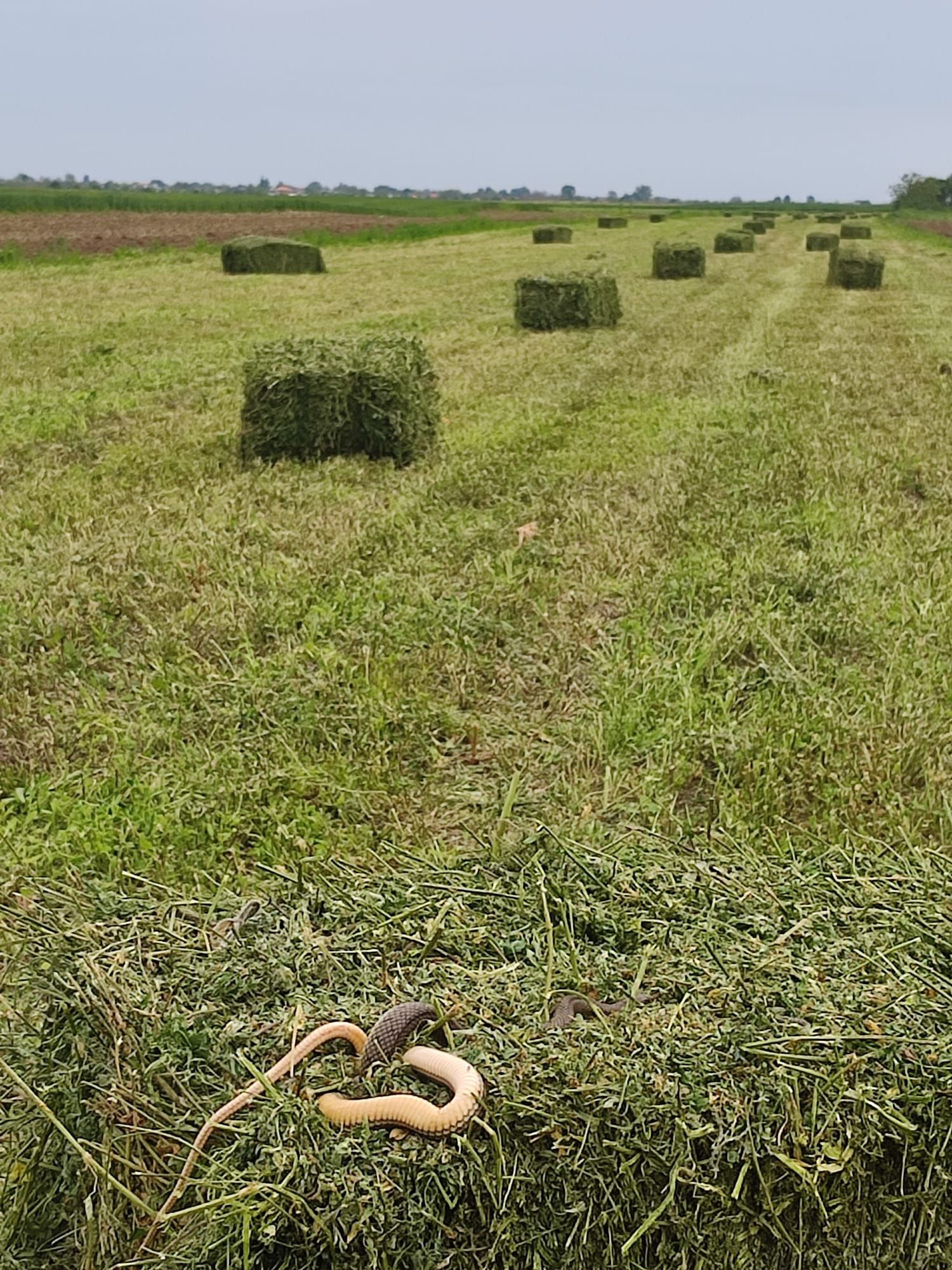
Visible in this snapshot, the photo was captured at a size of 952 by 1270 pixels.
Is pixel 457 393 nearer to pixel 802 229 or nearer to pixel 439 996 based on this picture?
pixel 439 996

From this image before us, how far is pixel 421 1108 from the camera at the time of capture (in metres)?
1.61


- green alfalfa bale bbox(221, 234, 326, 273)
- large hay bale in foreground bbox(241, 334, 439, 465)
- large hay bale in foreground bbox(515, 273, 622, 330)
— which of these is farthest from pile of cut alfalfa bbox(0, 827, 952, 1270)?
green alfalfa bale bbox(221, 234, 326, 273)

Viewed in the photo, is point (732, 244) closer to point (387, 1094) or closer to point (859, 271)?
point (859, 271)

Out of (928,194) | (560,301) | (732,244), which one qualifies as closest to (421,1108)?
(560,301)

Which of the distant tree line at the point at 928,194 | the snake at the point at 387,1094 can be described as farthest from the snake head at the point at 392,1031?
the distant tree line at the point at 928,194

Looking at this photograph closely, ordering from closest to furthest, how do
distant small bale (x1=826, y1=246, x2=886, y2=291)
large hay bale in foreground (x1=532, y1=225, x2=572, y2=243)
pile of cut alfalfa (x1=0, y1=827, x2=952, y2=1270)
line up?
1. pile of cut alfalfa (x1=0, y1=827, x2=952, y2=1270)
2. distant small bale (x1=826, y1=246, x2=886, y2=291)
3. large hay bale in foreground (x1=532, y1=225, x2=572, y2=243)

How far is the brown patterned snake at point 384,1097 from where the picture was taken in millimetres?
1599

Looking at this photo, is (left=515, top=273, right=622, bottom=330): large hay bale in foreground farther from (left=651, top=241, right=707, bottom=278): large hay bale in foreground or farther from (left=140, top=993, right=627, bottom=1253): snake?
(left=140, top=993, right=627, bottom=1253): snake

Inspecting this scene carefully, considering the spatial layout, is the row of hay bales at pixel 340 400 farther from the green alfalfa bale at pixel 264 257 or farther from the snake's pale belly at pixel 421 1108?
→ the green alfalfa bale at pixel 264 257

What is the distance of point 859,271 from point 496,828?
18.2 metres

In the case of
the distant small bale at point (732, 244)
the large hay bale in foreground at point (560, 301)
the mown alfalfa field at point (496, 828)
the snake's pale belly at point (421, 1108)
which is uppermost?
the distant small bale at point (732, 244)

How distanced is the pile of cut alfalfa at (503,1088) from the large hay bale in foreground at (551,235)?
30.6 meters

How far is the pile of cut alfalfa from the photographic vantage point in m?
1.59

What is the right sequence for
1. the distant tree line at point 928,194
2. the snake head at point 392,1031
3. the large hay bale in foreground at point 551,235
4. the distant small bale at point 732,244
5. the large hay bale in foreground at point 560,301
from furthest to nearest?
the distant tree line at point 928,194
the large hay bale in foreground at point 551,235
the distant small bale at point 732,244
the large hay bale in foreground at point 560,301
the snake head at point 392,1031
